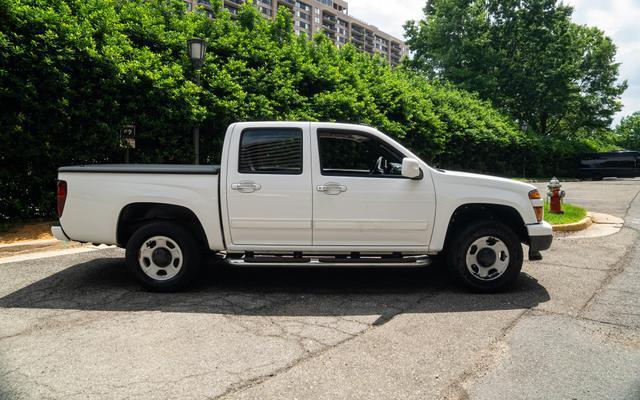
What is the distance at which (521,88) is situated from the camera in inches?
1578

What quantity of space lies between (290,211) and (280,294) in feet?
3.06

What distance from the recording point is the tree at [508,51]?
127 feet

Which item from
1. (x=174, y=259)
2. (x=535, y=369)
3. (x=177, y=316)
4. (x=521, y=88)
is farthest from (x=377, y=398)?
(x=521, y=88)

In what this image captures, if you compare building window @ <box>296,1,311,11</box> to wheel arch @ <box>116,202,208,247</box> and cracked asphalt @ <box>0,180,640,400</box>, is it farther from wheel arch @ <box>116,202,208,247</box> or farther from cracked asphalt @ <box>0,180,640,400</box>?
wheel arch @ <box>116,202,208,247</box>

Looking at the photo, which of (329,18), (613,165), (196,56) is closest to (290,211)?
(196,56)

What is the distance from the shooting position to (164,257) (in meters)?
5.11

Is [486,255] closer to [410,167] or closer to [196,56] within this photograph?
[410,167]

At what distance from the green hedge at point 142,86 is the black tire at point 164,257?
15.5 ft

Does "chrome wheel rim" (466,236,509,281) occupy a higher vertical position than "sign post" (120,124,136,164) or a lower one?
lower

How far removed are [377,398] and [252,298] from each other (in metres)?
2.38

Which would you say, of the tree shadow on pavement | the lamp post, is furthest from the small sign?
the tree shadow on pavement

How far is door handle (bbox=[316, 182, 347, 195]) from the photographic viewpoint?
5023 millimetres

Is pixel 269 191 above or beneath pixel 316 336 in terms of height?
above

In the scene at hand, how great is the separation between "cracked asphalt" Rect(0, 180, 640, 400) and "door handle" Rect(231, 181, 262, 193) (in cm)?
115
